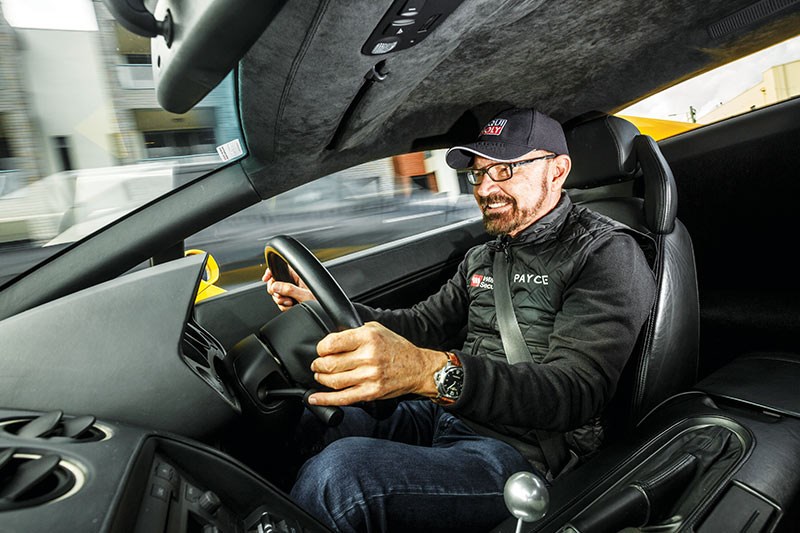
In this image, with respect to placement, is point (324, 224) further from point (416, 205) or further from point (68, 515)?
point (68, 515)

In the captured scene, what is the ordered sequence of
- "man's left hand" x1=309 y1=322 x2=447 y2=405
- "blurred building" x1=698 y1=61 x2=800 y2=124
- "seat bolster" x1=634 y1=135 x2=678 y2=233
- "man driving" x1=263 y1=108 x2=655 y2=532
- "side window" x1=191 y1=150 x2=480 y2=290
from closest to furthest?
"man's left hand" x1=309 y1=322 x2=447 y2=405, "man driving" x1=263 y1=108 x2=655 y2=532, "seat bolster" x1=634 y1=135 x2=678 y2=233, "blurred building" x1=698 y1=61 x2=800 y2=124, "side window" x1=191 y1=150 x2=480 y2=290

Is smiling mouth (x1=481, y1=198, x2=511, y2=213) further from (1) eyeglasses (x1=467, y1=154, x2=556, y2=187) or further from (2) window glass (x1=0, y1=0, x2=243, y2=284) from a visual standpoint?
(2) window glass (x1=0, y1=0, x2=243, y2=284)

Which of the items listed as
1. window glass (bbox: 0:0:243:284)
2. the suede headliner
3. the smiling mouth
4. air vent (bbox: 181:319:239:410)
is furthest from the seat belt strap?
window glass (bbox: 0:0:243:284)

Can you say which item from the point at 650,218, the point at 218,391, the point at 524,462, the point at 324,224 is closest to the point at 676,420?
the point at 524,462

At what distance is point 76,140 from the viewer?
4.06 feet

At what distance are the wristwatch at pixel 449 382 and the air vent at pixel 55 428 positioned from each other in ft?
1.91

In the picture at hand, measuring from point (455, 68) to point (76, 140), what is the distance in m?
0.97

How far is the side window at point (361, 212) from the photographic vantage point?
6.95ft

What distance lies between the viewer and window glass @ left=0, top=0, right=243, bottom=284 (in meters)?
1.13

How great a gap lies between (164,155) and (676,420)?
1400mm

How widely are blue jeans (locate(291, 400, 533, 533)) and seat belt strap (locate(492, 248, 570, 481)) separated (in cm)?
7

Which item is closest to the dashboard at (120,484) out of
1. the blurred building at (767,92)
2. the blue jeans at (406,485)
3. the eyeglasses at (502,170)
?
the blue jeans at (406,485)

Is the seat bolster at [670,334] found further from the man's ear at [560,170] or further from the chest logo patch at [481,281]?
the chest logo patch at [481,281]

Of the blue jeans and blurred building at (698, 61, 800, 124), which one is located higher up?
blurred building at (698, 61, 800, 124)
